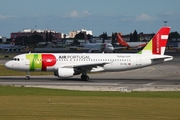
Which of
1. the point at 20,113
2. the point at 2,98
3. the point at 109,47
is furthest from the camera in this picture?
the point at 109,47

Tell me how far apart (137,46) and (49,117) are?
555 feet

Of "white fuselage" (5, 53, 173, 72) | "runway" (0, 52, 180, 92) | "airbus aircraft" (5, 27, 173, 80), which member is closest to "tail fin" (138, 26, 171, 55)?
"airbus aircraft" (5, 27, 173, 80)

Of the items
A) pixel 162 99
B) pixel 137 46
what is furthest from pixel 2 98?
pixel 137 46

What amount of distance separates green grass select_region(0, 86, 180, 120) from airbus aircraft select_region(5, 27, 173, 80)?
47.6ft

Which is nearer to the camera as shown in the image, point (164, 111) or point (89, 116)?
point (89, 116)

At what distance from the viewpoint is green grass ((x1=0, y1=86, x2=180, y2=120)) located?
22.5m

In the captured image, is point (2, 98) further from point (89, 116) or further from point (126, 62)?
point (126, 62)

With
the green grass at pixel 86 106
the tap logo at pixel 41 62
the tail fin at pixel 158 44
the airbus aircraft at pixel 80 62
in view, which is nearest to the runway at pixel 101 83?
the airbus aircraft at pixel 80 62

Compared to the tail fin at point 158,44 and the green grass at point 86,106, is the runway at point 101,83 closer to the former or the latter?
the tail fin at point 158,44

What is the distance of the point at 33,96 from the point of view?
1243 inches

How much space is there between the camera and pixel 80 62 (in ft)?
162

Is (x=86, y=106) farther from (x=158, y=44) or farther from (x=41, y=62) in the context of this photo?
(x=158, y=44)

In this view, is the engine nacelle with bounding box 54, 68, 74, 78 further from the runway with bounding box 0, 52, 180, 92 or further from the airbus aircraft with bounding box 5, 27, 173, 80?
the runway with bounding box 0, 52, 180, 92

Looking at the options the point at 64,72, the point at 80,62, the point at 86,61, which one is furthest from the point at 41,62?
the point at 86,61
